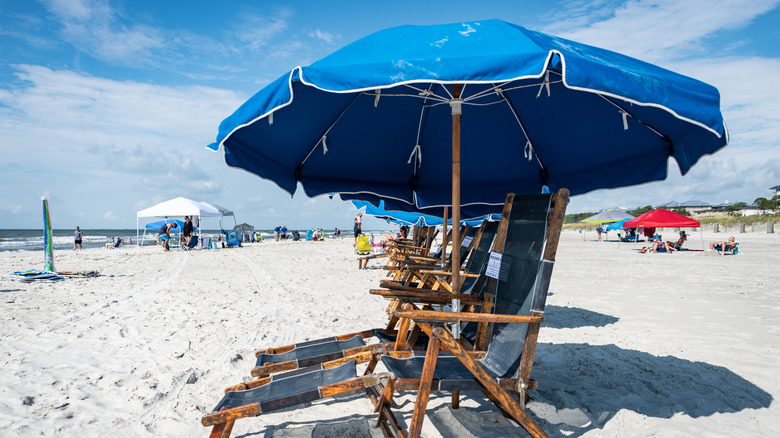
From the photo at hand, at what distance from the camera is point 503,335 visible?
2.45 metres

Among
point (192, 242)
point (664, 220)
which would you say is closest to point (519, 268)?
point (664, 220)

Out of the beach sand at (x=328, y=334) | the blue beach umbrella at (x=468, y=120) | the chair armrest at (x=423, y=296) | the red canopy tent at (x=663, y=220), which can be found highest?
the blue beach umbrella at (x=468, y=120)

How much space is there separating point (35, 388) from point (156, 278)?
21.6 ft

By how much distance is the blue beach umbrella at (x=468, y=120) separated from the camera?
1696mm

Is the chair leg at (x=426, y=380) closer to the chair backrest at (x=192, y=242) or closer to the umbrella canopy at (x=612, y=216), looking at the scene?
the chair backrest at (x=192, y=242)

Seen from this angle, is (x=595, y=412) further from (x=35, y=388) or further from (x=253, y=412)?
(x=35, y=388)

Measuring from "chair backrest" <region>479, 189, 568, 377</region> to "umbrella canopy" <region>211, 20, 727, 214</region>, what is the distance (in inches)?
29.4

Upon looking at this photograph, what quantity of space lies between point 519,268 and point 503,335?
0.43 meters

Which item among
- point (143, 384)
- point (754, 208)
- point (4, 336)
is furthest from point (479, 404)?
point (754, 208)

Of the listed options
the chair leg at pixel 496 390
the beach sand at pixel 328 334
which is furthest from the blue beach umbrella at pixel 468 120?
the beach sand at pixel 328 334

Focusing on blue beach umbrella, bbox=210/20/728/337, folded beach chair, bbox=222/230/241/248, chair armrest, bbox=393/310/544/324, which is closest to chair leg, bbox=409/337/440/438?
chair armrest, bbox=393/310/544/324

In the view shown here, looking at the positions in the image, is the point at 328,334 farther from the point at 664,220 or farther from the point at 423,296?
the point at 664,220

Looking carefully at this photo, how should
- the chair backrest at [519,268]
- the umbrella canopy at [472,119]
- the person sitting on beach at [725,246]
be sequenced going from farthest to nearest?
1. the person sitting on beach at [725,246]
2. the chair backrest at [519,268]
3. the umbrella canopy at [472,119]

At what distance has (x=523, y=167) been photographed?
3844mm
